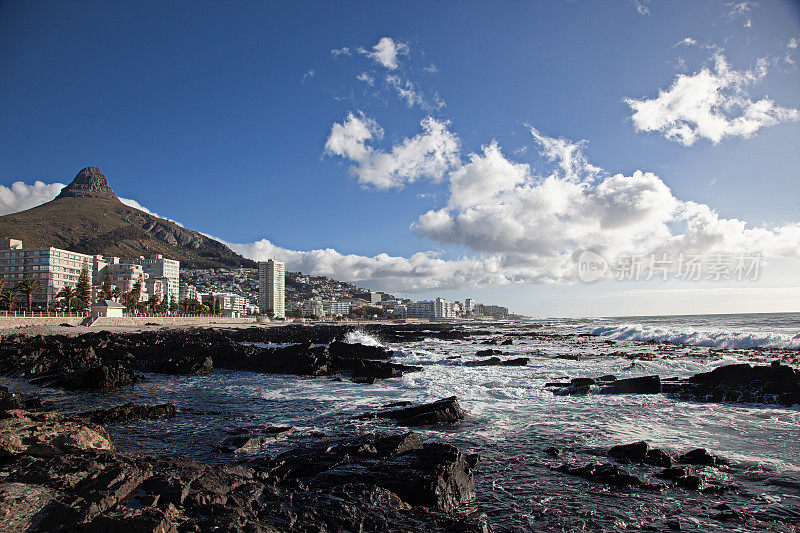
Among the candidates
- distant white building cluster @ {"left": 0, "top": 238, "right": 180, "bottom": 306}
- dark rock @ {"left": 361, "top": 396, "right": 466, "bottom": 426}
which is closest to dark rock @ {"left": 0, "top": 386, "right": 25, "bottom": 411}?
dark rock @ {"left": 361, "top": 396, "right": 466, "bottom": 426}

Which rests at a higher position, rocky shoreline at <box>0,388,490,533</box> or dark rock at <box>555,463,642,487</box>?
rocky shoreline at <box>0,388,490,533</box>

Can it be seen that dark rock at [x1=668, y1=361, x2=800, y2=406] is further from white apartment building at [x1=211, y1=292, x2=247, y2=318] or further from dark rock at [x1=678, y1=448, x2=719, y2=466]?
white apartment building at [x1=211, y1=292, x2=247, y2=318]

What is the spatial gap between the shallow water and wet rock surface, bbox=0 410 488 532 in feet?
3.35

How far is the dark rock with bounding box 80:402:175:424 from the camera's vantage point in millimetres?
12016

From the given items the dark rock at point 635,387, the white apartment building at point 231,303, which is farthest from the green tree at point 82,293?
the dark rock at point 635,387

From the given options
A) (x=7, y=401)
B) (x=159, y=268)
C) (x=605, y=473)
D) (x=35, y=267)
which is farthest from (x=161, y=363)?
(x=159, y=268)

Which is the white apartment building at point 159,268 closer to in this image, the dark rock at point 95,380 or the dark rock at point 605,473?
the dark rock at point 95,380

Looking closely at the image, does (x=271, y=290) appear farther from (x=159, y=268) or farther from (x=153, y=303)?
(x=153, y=303)

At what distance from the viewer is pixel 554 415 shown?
12.9m

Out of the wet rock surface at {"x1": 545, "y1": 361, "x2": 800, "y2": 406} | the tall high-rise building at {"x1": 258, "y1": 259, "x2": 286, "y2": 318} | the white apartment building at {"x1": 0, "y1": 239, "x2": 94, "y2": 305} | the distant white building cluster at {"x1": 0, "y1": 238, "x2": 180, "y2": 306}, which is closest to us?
the wet rock surface at {"x1": 545, "y1": 361, "x2": 800, "y2": 406}

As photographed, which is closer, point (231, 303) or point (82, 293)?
point (82, 293)

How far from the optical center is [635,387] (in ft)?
56.0

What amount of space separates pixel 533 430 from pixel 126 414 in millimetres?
12004

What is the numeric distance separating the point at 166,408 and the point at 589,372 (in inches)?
826
